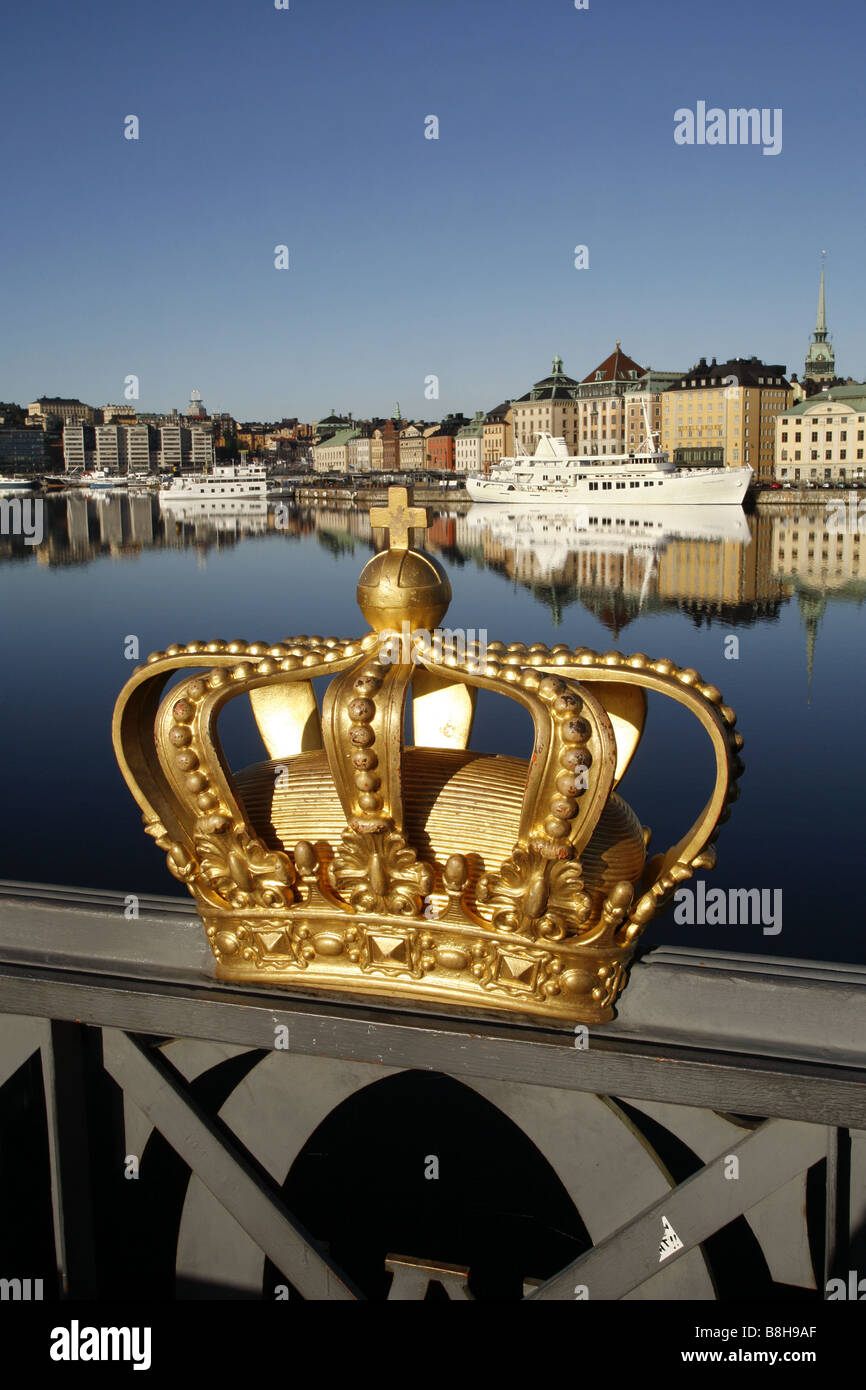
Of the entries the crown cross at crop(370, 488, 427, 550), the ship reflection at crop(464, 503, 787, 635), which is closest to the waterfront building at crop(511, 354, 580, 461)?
the ship reflection at crop(464, 503, 787, 635)

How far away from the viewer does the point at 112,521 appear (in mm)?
46812

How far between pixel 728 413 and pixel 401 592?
2757 inches

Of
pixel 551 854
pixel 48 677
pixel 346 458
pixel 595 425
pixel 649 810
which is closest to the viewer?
pixel 551 854

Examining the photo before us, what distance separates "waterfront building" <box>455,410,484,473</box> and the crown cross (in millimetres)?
81594

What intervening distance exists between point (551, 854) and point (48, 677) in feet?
44.6

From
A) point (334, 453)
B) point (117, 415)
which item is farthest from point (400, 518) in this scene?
point (117, 415)

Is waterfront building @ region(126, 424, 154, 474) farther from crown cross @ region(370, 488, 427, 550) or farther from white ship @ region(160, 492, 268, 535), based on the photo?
crown cross @ region(370, 488, 427, 550)

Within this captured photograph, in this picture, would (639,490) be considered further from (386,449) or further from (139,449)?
(139,449)

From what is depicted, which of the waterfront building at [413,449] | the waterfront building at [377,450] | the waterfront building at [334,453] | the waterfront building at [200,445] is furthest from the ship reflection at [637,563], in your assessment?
the waterfront building at [200,445]

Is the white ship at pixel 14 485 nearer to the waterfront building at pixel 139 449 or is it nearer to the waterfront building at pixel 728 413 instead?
the waterfront building at pixel 139 449

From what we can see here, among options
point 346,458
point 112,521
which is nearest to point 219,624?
point 112,521

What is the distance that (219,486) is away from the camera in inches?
2557
